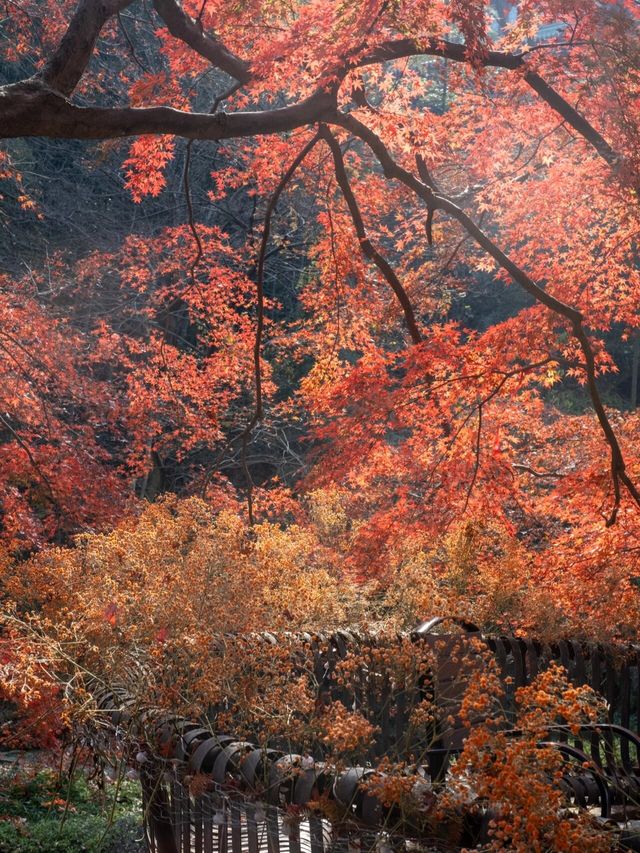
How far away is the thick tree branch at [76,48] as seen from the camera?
12.7 ft

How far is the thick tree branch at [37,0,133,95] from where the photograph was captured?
3877 mm

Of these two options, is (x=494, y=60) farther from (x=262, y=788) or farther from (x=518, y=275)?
(x=262, y=788)

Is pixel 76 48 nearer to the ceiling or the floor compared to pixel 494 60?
nearer to the floor

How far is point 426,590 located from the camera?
6688 mm

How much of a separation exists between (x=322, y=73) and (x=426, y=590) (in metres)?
3.80

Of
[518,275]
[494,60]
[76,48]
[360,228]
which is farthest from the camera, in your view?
[360,228]

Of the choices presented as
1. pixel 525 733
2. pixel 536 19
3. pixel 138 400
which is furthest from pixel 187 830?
pixel 138 400

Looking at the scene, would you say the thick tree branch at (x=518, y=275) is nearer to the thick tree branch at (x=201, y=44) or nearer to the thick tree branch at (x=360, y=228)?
the thick tree branch at (x=360, y=228)

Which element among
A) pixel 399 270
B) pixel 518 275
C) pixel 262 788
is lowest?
pixel 262 788

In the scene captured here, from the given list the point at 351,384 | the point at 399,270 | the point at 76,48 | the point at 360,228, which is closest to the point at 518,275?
the point at 360,228

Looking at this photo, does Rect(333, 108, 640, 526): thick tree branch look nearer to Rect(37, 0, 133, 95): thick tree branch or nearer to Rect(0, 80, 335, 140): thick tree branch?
Rect(0, 80, 335, 140): thick tree branch

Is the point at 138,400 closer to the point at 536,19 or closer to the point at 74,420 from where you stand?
the point at 74,420

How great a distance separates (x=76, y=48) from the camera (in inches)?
157

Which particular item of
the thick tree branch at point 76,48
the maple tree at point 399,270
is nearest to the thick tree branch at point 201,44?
the maple tree at point 399,270
